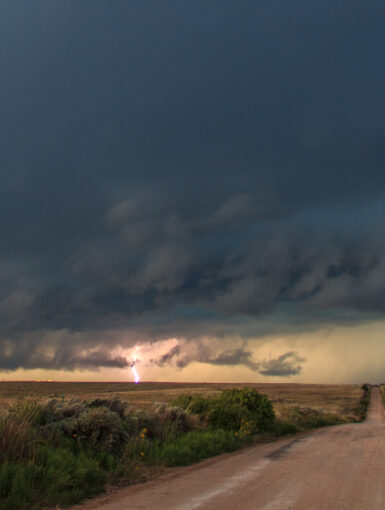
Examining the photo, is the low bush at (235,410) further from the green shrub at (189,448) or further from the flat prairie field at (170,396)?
the flat prairie field at (170,396)

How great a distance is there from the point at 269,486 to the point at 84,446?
5642 millimetres

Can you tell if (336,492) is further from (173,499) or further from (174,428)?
(174,428)

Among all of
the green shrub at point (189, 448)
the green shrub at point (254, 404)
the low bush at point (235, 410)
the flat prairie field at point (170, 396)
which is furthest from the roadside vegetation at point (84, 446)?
the green shrub at point (254, 404)

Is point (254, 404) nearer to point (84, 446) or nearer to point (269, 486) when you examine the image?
point (84, 446)

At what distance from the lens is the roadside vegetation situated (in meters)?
9.64

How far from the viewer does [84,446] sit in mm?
13297

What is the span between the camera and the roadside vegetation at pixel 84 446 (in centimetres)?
964

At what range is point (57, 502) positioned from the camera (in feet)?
30.6

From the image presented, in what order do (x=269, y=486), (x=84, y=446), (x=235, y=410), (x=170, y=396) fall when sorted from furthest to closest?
(x=170, y=396) → (x=235, y=410) → (x=84, y=446) → (x=269, y=486)

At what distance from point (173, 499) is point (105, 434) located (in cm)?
515

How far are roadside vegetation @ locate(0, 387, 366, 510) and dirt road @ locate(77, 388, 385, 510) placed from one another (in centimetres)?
89

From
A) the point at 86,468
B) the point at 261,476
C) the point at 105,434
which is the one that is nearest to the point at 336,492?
the point at 261,476

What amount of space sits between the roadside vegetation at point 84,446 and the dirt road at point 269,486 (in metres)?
0.89

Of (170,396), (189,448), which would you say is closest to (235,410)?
→ (189,448)
